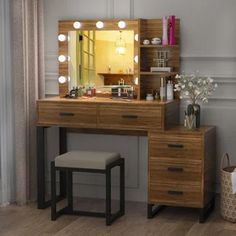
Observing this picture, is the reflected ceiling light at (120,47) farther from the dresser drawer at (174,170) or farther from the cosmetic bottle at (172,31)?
the dresser drawer at (174,170)

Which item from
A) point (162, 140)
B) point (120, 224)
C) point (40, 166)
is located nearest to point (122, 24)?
point (162, 140)

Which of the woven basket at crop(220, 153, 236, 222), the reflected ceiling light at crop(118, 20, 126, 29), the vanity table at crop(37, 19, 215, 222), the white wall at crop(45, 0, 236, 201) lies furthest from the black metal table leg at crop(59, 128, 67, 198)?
the woven basket at crop(220, 153, 236, 222)

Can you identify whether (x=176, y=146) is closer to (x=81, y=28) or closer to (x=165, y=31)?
(x=165, y=31)

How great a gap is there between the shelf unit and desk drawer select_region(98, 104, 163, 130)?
38cm

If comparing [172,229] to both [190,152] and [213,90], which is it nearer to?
[190,152]

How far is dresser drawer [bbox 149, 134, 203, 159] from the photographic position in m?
4.14

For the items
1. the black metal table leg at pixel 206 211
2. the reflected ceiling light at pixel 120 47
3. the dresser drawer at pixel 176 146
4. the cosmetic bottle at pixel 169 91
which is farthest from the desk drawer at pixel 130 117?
the black metal table leg at pixel 206 211

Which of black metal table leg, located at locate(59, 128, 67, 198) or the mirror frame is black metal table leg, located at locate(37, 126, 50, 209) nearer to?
black metal table leg, located at locate(59, 128, 67, 198)

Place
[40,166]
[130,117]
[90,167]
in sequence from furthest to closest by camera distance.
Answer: [40,166] < [130,117] < [90,167]

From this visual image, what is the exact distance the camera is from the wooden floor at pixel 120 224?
398cm

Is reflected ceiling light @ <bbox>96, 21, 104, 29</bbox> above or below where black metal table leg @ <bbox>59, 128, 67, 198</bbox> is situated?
above

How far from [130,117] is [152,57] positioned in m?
0.64

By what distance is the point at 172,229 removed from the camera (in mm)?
4066

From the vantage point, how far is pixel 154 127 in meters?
4.24
